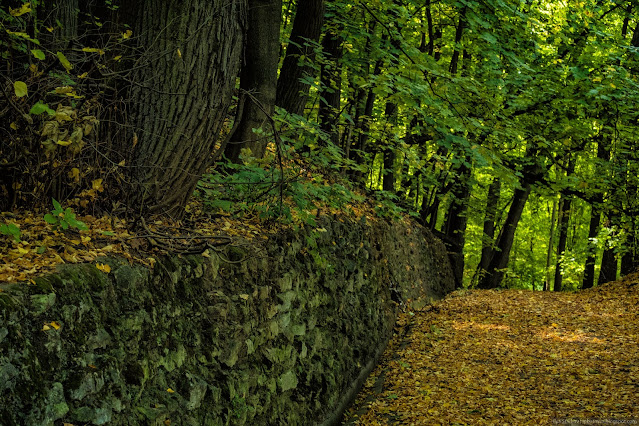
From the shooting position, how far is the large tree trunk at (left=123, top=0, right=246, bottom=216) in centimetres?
443

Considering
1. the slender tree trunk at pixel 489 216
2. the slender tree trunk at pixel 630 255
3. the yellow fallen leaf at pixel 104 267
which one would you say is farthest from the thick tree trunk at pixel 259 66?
the slender tree trunk at pixel 489 216

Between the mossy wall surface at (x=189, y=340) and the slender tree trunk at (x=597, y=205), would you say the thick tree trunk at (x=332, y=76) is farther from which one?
the slender tree trunk at (x=597, y=205)

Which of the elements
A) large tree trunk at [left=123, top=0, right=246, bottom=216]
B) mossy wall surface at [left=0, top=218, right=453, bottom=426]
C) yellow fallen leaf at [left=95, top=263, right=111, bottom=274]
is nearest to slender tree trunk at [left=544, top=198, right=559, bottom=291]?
mossy wall surface at [left=0, top=218, right=453, bottom=426]

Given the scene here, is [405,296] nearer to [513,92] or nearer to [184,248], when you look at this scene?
[513,92]

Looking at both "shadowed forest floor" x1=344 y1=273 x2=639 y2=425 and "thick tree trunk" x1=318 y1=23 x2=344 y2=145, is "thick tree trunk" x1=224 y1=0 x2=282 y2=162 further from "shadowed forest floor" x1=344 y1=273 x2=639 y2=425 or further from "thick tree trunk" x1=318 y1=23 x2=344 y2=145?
"shadowed forest floor" x1=344 y1=273 x2=639 y2=425

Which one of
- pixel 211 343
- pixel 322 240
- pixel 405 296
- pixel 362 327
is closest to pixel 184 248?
pixel 211 343

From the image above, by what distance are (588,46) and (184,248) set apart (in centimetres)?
969

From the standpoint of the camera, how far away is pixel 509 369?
306 inches

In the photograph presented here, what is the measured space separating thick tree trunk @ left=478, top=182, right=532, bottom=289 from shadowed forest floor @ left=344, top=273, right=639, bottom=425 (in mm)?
5702

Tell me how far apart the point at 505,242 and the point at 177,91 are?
51.4ft

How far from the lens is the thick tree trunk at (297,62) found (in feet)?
27.0

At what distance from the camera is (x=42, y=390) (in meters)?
2.58

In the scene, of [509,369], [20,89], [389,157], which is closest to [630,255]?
[389,157]

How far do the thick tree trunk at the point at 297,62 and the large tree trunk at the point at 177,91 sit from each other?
3294mm
